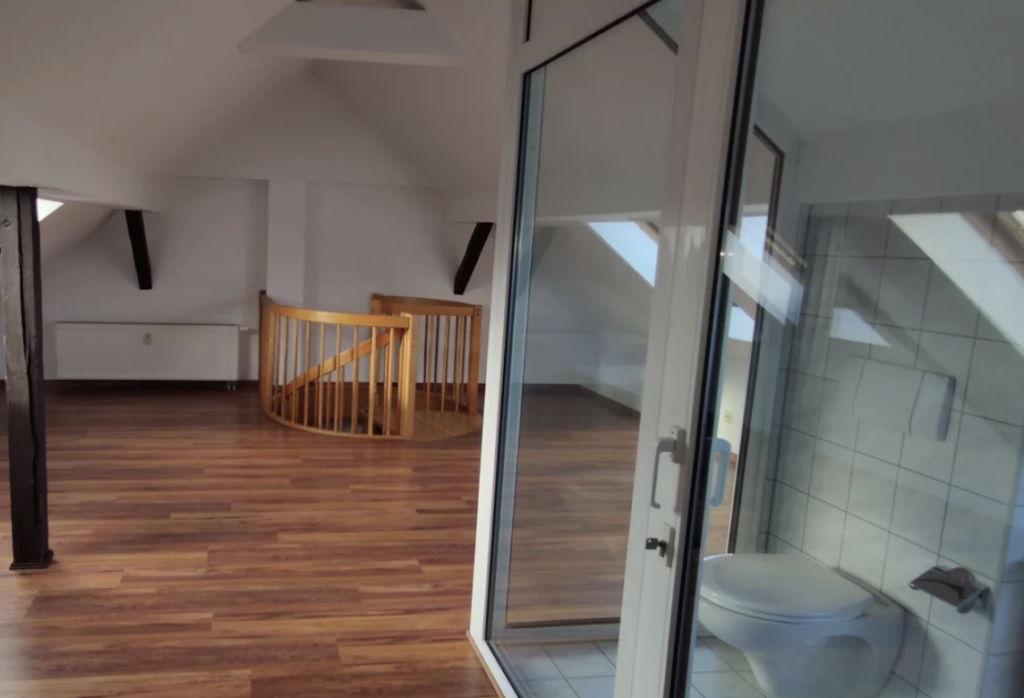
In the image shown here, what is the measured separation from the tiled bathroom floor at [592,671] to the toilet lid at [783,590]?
0.44 feet

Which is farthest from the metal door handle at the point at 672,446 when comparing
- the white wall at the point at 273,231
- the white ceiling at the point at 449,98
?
the white wall at the point at 273,231

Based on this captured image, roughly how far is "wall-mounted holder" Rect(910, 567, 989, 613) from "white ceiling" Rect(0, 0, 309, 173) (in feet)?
8.73

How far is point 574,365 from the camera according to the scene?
8.02 ft

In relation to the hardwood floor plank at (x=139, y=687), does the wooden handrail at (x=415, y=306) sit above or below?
above

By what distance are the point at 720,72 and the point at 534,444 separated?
4.66ft

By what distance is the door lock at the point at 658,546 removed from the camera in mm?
1470

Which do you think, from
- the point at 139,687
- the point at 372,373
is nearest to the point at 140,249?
the point at 372,373

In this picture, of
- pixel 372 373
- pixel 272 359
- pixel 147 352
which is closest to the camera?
pixel 372 373

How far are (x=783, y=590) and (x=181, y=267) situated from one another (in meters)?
5.78

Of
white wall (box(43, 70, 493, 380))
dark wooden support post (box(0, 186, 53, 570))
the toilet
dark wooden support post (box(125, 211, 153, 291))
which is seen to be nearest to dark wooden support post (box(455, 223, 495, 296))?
white wall (box(43, 70, 493, 380))

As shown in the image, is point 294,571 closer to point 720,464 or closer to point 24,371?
point 24,371

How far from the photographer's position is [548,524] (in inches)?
98.8

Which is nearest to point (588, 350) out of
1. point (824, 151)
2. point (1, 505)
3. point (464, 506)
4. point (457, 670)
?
point (824, 151)

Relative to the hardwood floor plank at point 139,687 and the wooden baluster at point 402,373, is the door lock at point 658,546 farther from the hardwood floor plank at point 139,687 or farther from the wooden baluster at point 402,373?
the wooden baluster at point 402,373
